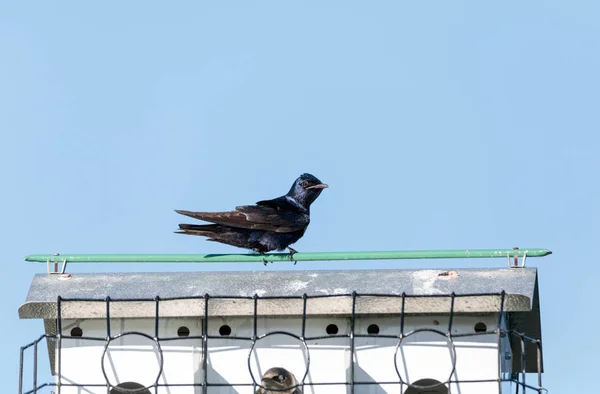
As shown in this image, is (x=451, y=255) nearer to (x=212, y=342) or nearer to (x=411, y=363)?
(x=411, y=363)

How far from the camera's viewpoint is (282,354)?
39.5ft

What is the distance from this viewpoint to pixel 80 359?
39.5 feet

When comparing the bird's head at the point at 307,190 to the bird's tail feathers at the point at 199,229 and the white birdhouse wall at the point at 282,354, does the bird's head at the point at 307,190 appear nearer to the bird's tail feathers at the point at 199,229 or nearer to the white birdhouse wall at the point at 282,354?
the bird's tail feathers at the point at 199,229

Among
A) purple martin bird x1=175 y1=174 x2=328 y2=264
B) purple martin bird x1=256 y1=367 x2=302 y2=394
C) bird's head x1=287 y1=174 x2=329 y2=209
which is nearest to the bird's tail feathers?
purple martin bird x1=175 y1=174 x2=328 y2=264

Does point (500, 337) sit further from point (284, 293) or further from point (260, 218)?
point (260, 218)

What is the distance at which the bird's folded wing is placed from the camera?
13289 mm

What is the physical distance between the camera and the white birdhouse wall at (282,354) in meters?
11.9

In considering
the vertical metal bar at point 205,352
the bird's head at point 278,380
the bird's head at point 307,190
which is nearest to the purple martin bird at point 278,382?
the bird's head at point 278,380

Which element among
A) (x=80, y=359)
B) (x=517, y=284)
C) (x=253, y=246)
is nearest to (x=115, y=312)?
(x=80, y=359)

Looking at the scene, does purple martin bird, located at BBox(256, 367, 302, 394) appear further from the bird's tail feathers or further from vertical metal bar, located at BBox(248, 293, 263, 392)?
the bird's tail feathers

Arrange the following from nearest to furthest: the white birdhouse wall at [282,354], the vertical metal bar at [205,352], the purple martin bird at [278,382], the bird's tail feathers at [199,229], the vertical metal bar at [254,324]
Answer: the purple martin bird at [278,382] → the vertical metal bar at [254,324] → the vertical metal bar at [205,352] → the white birdhouse wall at [282,354] → the bird's tail feathers at [199,229]

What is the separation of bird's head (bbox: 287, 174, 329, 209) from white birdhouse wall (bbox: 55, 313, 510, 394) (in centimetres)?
195

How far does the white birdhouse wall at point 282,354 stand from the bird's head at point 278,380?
0.24 meters

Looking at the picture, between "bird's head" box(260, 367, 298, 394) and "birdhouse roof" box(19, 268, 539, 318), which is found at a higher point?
"birdhouse roof" box(19, 268, 539, 318)
